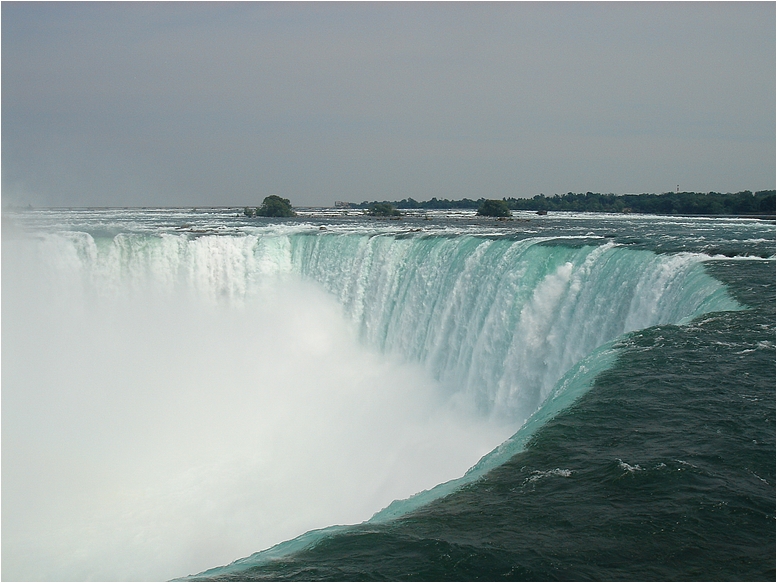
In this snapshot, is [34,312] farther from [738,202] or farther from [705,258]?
[738,202]

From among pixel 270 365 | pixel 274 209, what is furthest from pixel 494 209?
pixel 270 365

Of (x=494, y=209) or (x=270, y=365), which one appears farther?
(x=494, y=209)

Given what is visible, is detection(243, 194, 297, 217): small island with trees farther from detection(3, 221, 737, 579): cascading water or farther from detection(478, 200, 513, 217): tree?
detection(3, 221, 737, 579): cascading water

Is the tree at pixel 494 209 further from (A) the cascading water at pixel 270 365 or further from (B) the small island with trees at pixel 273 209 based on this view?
(A) the cascading water at pixel 270 365

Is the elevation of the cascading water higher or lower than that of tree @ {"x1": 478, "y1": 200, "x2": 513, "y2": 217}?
lower

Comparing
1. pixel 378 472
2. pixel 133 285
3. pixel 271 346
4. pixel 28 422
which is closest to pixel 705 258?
pixel 378 472

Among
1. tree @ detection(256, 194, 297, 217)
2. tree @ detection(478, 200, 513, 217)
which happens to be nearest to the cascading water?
tree @ detection(478, 200, 513, 217)

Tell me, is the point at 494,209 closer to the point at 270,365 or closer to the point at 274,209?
the point at 274,209
